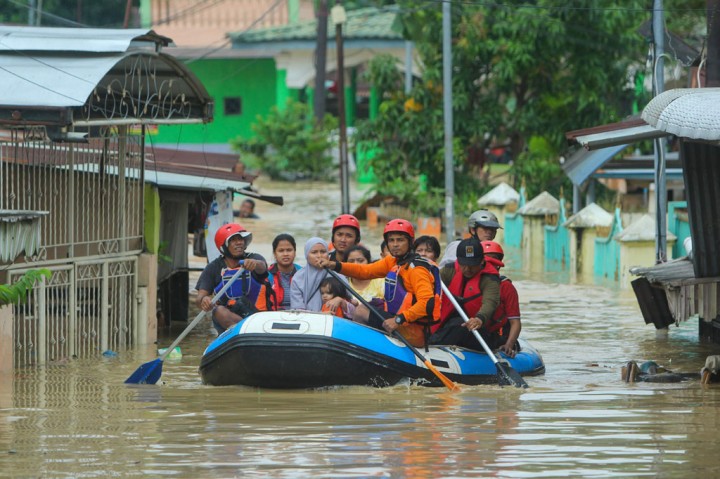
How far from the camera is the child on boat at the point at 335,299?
13.1 meters

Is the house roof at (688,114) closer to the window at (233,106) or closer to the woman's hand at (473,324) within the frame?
the woman's hand at (473,324)

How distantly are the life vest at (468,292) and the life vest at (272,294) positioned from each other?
1584 mm

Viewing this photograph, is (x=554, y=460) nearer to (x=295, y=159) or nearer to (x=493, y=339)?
(x=493, y=339)

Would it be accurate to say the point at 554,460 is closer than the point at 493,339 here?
Yes

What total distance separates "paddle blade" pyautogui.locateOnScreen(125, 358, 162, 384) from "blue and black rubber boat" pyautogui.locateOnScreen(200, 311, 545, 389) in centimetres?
57

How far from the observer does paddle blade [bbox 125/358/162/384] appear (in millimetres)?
13281

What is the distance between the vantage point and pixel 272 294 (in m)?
13.8

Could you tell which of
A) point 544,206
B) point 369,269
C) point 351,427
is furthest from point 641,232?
point 351,427

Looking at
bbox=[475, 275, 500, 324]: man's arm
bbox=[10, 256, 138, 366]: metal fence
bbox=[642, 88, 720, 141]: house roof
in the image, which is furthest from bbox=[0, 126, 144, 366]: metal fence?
bbox=[642, 88, 720, 141]: house roof

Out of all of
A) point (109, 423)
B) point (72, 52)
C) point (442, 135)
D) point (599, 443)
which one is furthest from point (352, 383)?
point (442, 135)

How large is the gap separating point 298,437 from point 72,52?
597 centimetres

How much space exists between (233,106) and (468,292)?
38739mm

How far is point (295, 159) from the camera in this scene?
45.1m

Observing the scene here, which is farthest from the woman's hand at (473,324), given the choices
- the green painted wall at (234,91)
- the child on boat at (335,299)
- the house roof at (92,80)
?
the green painted wall at (234,91)
